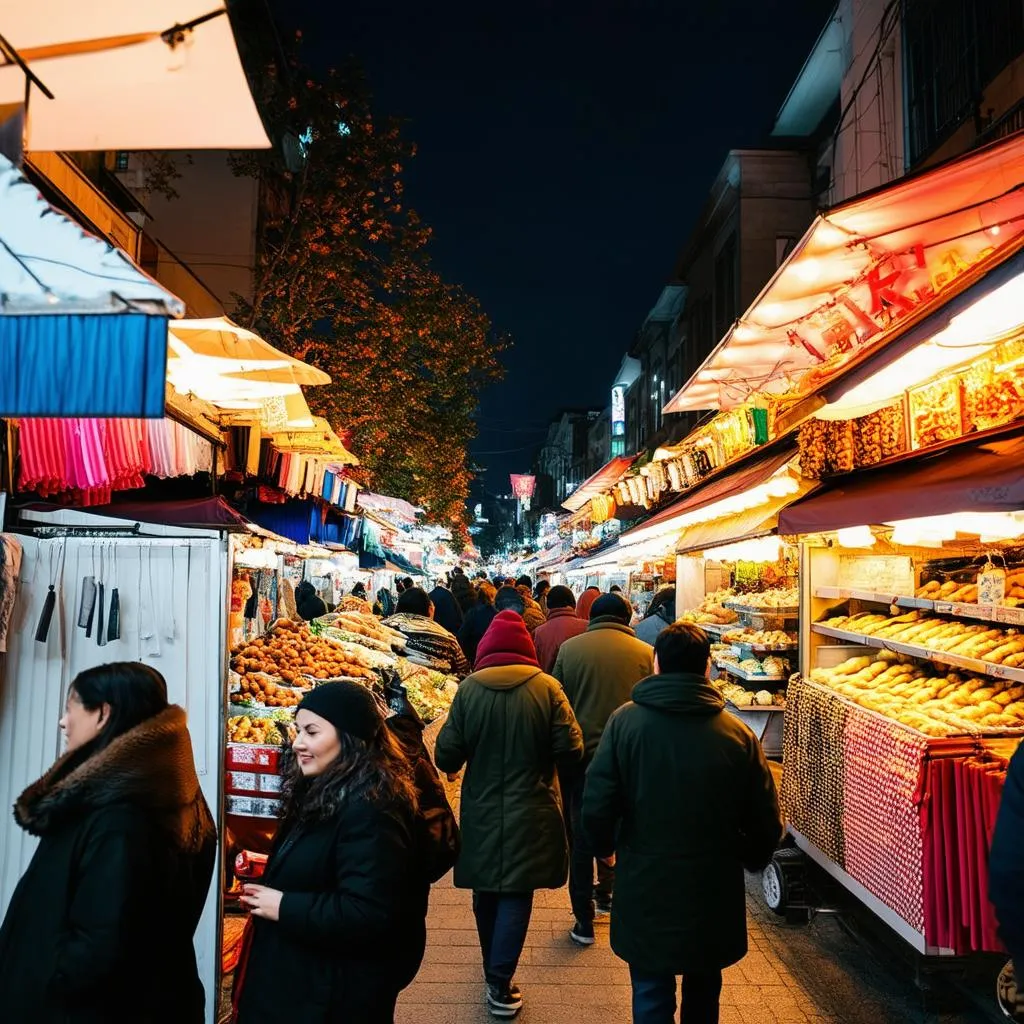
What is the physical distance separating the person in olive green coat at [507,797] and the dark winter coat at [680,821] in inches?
37.6

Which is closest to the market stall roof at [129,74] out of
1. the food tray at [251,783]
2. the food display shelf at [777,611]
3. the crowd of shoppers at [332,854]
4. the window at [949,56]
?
the crowd of shoppers at [332,854]

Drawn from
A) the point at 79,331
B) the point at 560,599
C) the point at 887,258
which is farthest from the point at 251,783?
the point at 887,258

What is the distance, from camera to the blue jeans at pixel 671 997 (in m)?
3.84

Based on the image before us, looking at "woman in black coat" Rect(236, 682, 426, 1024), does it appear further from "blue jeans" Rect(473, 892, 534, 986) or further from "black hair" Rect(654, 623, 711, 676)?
"blue jeans" Rect(473, 892, 534, 986)

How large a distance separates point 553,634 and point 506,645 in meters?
3.61

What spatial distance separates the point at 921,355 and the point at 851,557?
3.35 m

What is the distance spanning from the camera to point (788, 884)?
6258mm

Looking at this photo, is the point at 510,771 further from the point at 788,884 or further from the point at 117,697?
the point at 788,884

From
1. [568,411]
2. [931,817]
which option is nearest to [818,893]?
[931,817]

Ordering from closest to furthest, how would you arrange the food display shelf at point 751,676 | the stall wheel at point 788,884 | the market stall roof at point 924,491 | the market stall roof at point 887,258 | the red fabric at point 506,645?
the market stall roof at point 924,491 → the market stall roof at point 887,258 → the red fabric at point 506,645 → the stall wheel at point 788,884 → the food display shelf at point 751,676

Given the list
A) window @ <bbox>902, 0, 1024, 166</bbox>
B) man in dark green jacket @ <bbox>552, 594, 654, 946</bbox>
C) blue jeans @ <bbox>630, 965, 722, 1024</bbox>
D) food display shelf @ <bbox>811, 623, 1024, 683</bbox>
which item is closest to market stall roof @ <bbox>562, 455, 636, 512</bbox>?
window @ <bbox>902, 0, 1024, 166</bbox>

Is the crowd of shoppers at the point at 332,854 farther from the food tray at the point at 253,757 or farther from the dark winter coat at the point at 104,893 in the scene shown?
the food tray at the point at 253,757

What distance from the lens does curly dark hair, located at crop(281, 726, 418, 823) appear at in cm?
284

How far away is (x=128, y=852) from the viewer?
260cm
